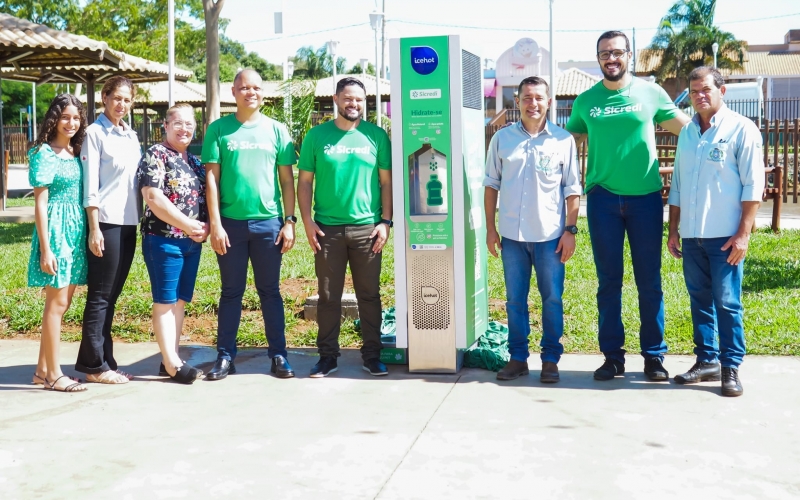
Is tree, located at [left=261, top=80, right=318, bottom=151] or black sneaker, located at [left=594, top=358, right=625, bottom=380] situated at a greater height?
tree, located at [left=261, top=80, right=318, bottom=151]

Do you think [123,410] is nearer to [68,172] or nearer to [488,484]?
[68,172]

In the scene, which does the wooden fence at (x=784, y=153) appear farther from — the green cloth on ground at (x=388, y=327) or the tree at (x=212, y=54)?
the green cloth on ground at (x=388, y=327)

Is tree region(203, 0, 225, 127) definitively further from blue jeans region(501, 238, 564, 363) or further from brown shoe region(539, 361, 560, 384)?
brown shoe region(539, 361, 560, 384)

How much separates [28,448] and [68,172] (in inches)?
75.4

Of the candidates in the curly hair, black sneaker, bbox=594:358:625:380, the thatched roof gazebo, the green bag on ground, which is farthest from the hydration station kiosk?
the thatched roof gazebo

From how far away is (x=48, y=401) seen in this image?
549 centimetres

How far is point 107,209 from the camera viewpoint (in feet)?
18.8

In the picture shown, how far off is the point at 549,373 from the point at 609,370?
404 millimetres

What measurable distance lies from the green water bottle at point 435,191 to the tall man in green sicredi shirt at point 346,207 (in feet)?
0.91

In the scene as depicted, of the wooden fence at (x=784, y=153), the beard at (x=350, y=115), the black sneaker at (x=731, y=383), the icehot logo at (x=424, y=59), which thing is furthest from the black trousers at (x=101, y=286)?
the wooden fence at (x=784, y=153)

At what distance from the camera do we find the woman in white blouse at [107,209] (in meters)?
5.69

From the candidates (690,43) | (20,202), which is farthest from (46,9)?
(690,43)

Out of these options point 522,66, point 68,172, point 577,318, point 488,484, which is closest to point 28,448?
point 68,172

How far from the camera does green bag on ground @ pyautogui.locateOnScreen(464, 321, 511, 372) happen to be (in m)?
6.15
